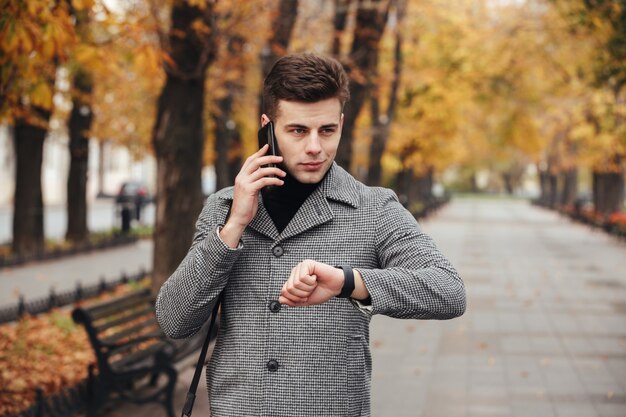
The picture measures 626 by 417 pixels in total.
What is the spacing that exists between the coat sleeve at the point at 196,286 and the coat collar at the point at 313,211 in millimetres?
142

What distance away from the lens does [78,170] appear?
74.1 ft

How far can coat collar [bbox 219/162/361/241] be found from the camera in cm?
266

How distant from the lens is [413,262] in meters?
2.55

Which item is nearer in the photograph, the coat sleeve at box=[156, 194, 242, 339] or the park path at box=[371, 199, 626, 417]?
the coat sleeve at box=[156, 194, 242, 339]

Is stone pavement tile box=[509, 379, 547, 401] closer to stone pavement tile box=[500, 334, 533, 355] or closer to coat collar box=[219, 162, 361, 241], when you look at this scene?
stone pavement tile box=[500, 334, 533, 355]

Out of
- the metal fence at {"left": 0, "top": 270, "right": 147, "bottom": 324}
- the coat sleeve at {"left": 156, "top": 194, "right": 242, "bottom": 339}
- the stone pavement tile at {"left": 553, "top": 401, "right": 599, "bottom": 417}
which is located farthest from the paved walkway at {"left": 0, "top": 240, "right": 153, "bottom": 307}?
the coat sleeve at {"left": 156, "top": 194, "right": 242, "bottom": 339}

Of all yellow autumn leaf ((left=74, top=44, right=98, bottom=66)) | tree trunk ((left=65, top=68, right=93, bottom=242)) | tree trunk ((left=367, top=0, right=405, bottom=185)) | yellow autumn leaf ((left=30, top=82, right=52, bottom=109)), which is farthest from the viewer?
tree trunk ((left=367, top=0, right=405, bottom=185))

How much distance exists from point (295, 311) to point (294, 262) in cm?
14

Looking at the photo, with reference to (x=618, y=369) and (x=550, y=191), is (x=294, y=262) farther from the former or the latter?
(x=550, y=191)

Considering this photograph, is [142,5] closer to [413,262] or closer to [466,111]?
[413,262]

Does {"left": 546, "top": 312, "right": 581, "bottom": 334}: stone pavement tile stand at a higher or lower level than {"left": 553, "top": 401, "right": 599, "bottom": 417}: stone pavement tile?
lower

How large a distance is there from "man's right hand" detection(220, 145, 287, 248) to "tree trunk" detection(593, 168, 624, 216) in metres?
36.6

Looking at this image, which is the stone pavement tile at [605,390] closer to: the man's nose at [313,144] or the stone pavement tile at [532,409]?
the stone pavement tile at [532,409]

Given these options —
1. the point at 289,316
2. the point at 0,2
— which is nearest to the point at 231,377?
the point at 289,316
